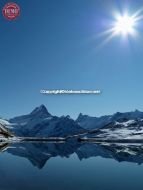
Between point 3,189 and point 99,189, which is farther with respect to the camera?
point 99,189

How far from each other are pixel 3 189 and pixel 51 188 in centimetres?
727

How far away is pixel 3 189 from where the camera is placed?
41.2 m

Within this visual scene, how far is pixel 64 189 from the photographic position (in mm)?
44656

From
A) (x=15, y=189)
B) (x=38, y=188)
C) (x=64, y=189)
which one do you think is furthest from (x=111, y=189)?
(x=15, y=189)

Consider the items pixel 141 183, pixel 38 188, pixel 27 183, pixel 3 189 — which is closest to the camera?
pixel 3 189

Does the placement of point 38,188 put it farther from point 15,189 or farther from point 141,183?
point 141,183

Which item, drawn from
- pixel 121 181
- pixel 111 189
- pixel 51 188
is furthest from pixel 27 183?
pixel 121 181

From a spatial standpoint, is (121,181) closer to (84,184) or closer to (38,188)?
(84,184)

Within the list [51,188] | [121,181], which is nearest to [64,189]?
[51,188]

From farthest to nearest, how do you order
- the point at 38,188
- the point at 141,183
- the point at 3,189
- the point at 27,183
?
the point at 141,183 → the point at 27,183 → the point at 38,188 → the point at 3,189

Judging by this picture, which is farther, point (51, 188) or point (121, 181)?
point (121, 181)

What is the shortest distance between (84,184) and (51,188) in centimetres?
827

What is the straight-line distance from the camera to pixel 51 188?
45.5 meters

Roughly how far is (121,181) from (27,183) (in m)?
16.6
